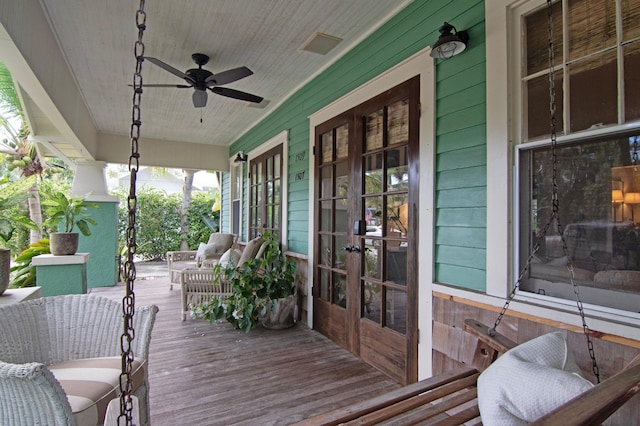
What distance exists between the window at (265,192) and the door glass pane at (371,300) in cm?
203

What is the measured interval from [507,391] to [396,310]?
162 cm

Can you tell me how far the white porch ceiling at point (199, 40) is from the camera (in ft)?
8.52

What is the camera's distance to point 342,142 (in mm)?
3367

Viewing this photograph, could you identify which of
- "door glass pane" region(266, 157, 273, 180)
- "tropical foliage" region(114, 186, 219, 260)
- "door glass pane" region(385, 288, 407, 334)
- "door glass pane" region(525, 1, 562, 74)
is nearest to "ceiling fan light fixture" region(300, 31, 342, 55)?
"door glass pane" region(525, 1, 562, 74)

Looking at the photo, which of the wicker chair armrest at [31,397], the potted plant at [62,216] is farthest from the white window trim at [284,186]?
the wicker chair armrest at [31,397]

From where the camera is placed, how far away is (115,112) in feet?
17.2

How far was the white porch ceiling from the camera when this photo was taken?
2596 mm

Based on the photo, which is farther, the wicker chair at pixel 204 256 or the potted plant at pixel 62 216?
the wicker chair at pixel 204 256

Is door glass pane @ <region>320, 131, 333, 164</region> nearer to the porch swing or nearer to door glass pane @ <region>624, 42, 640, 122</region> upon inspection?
the porch swing

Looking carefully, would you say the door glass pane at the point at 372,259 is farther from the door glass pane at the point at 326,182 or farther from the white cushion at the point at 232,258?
the white cushion at the point at 232,258

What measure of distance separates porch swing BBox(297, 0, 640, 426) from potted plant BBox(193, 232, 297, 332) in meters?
2.39

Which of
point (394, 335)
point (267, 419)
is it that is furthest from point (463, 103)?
point (267, 419)

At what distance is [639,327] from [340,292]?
230cm

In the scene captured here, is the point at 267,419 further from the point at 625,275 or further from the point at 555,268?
the point at 625,275
